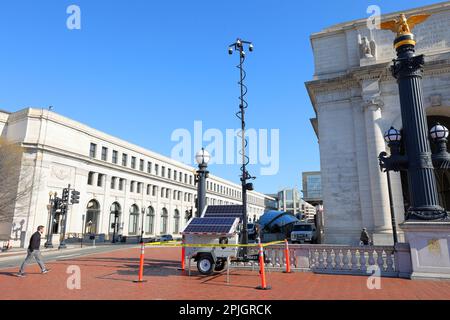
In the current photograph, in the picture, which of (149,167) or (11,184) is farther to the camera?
(149,167)

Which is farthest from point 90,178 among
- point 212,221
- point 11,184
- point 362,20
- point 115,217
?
point 362,20

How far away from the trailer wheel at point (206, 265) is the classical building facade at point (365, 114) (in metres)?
9.73

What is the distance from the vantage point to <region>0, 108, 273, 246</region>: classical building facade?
39.2 metres

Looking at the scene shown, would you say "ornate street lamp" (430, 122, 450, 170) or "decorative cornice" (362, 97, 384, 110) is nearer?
"ornate street lamp" (430, 122, 450, 170)

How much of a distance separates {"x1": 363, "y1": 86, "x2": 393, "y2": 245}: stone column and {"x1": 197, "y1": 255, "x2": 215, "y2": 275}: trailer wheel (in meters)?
9.85

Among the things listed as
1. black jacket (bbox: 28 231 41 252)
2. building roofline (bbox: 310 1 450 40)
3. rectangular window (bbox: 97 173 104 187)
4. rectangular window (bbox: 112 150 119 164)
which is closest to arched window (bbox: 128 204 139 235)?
rectangular window (bbox: 97 173 104 187)

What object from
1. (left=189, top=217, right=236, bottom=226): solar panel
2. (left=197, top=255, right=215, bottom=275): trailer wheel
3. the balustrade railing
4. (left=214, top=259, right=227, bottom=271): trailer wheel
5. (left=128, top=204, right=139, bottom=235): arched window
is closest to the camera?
the balustrade railing

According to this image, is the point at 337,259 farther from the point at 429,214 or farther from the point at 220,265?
the point at 220,265

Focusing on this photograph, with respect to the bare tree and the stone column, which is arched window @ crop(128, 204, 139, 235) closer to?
the bare tree

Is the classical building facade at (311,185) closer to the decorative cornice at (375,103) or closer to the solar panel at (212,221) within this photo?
the decorative cornice at (375,103)

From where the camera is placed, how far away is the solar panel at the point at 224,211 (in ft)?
41.8

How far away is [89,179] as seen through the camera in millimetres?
48281

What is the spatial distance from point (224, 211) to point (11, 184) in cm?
3327
